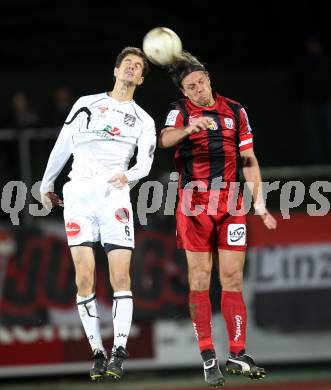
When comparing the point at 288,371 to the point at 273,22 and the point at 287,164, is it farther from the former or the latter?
the point at 273,22

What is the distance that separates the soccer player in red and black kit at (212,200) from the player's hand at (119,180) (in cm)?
50

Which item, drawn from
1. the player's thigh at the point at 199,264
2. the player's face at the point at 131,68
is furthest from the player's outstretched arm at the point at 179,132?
the player's thigh at the point at 199,264

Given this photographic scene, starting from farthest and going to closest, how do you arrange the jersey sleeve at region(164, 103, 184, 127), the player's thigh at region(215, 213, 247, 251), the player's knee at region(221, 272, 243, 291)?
the player's knee at region(221, 272, 243, 291), the player's thigh at region(215, 213, 247, 251), the jersey sleeve at region(164, 103, 184, 127)

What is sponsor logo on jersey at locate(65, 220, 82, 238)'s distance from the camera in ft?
36.8

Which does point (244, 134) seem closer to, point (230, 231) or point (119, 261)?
point (230, 231)

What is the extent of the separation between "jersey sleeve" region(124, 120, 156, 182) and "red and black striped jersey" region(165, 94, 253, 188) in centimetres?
20

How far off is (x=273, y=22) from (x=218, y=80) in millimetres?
1947

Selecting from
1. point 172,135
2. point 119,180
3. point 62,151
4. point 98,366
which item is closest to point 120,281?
point 98,366

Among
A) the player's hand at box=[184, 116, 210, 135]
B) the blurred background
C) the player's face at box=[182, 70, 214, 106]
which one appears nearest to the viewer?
the player's hand at box=[184, 116, 210, 135]

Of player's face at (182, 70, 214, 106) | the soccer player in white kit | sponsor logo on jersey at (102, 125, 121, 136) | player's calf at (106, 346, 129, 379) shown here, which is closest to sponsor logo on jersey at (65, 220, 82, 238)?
the soccer player in white kit

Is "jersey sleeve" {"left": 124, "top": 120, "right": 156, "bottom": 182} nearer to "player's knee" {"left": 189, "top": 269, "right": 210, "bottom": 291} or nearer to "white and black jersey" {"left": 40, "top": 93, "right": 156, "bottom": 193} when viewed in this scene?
"white and black jersey" {"left": 40, "top": 93, "right": 156, "bottom": 193}

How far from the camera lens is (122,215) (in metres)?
11.2

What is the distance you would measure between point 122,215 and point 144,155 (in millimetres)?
607

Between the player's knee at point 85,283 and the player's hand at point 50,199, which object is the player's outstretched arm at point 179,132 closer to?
the player's hand at point 50,199
